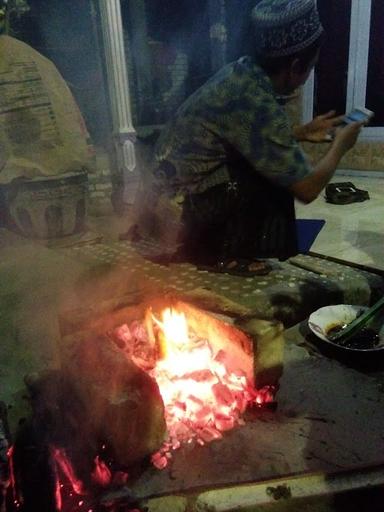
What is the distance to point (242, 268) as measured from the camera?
3395 millimetres

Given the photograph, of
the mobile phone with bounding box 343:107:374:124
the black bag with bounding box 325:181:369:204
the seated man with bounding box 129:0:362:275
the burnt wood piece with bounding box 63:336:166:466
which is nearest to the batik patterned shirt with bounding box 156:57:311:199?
the seated man with bounding box 129:0:362:275

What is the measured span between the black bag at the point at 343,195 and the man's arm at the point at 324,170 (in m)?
3.55

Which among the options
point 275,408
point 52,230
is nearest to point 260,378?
point 275,408

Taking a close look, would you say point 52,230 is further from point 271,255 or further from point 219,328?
point 219,328

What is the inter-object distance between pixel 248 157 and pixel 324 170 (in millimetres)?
493

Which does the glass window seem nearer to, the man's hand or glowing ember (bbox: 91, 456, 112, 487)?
the man's hand

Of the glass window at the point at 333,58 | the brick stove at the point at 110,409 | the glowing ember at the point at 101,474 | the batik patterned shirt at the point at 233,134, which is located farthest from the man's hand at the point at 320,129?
the glass window at the point at 333,58

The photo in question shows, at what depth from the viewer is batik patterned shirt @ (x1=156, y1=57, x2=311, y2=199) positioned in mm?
2797

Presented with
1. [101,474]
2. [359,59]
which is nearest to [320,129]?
[101,474]

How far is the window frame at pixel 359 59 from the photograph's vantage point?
7.54 m

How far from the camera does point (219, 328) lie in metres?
2.38

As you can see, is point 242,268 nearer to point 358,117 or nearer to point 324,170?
point 324,170

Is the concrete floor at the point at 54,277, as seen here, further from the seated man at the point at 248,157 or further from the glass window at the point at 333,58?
the glass window at the point at 333,58

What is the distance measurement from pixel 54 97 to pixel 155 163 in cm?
274
